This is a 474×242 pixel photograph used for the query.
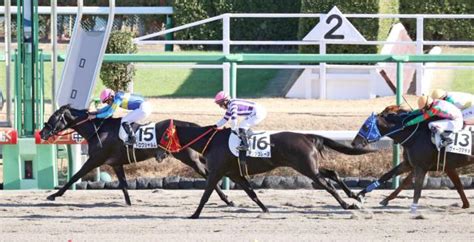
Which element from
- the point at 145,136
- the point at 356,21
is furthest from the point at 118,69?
the point at 145,136

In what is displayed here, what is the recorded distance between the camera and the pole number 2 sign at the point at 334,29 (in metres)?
19.6

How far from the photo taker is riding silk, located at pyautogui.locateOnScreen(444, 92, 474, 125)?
13.9 meters

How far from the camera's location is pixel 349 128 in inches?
686

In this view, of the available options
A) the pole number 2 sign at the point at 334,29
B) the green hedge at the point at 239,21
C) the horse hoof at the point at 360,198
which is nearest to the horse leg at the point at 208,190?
the horse hoof at the point at 360,198

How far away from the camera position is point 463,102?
46.0 feet

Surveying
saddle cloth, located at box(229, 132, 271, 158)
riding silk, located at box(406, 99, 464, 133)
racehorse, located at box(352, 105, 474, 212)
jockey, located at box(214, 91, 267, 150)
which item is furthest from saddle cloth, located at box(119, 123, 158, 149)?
riding silk, located at box(406, 99, 464, 133)

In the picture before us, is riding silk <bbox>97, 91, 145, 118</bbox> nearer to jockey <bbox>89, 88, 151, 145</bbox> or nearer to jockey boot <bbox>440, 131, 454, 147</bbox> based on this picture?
jockey <bbox>89, 88, 151, 145</bbox>

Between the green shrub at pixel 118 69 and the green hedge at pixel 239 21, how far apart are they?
6468 millimetres

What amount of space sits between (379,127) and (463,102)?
1.04 metres

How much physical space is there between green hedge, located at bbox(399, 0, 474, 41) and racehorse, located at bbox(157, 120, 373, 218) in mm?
11399

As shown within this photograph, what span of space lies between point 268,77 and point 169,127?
10034 mm

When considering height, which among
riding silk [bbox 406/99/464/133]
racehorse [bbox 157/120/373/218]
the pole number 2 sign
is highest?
the pole number 2 sign

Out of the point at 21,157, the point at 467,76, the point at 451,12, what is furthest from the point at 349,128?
the point at 451,12

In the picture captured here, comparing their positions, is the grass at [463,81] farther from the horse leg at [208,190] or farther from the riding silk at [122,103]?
the horse leg at [208,190]
